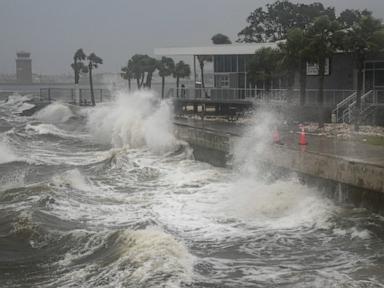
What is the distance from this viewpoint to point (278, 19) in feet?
202

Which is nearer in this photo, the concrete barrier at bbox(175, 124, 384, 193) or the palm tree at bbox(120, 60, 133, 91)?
the concrete barrier at bbox(175, 124, 384, 193)

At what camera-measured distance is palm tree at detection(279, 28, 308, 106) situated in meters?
24.5

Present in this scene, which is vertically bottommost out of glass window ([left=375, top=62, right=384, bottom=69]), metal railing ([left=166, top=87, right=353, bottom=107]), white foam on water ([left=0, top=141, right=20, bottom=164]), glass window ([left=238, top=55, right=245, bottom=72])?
white foam on water ([left=0, top=141, right=20, bottom=164])

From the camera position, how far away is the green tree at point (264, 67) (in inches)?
1143

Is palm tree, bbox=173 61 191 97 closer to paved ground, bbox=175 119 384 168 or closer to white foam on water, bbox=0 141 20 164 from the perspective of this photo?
white foam on water, bbox=0 141 20 164

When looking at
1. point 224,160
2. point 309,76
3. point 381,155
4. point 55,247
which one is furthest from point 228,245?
point 309,76

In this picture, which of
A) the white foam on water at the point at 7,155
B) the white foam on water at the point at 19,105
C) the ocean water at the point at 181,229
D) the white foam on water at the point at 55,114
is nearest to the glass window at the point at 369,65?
the ocean water at the point at 181,229

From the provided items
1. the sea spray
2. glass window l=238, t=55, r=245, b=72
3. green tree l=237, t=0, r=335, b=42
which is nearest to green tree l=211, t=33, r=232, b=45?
green tree l=237, t=0, r=335, b=42

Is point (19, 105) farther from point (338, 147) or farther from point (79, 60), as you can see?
point (338, 147)

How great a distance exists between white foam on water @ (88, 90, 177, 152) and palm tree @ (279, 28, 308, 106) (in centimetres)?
582

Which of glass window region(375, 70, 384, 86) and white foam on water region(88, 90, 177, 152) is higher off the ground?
glass window region(375, 70, 384, 86)

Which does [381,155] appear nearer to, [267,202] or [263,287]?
[267,202]

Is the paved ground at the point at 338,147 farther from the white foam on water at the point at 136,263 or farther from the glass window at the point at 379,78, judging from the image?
the glass window at the point at 379,78

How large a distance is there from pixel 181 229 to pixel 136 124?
18.2 meters
